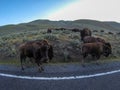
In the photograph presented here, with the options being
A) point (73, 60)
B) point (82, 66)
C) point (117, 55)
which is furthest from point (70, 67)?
point (117, 55)

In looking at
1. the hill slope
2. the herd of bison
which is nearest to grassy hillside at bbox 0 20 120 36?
the hill slope

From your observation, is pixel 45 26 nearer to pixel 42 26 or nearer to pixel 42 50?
pixel 42 26

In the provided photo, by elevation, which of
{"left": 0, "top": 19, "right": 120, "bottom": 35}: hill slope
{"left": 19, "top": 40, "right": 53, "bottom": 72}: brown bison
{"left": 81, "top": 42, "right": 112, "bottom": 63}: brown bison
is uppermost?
{"left": 19, "top": 40, "right": 53, "bottom": 72}: brown bison

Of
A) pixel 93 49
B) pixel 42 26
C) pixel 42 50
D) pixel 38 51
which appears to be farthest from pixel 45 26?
pixel 42 50

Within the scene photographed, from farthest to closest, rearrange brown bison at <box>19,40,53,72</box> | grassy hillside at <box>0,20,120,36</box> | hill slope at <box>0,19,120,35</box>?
hill slope at <box>0,19,120,35</box>, grassy hillside at <box>0,20,120,36</box>, brown bison at <box>19,40,53,72</box>

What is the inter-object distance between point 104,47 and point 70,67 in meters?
4.84

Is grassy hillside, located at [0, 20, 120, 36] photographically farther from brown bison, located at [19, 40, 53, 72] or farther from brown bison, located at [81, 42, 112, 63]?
brown bison, located at [19, 40, 53, 72]

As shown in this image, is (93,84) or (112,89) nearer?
(112,89)

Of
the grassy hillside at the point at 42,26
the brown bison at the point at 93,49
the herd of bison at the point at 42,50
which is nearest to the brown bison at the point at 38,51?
the herd of bison at the point at 42,50

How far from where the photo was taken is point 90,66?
14.1 meters

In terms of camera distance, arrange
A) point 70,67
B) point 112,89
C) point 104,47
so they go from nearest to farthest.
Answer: point 112,89
point 70,67
point 104,47

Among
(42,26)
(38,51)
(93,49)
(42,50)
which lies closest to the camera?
(42,50)

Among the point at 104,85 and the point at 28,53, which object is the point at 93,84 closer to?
the point at 104,85

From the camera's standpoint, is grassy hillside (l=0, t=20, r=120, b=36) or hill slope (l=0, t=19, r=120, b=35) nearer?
grassy hillside (l=0, t=20, r=120, b=36)
